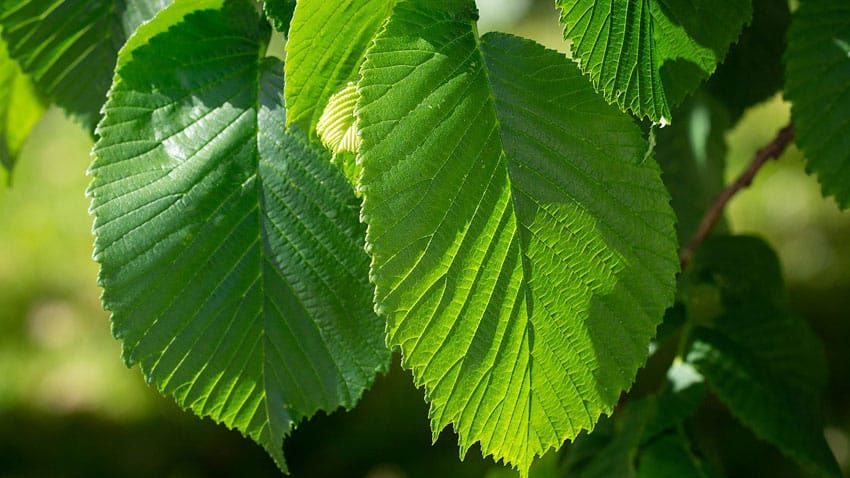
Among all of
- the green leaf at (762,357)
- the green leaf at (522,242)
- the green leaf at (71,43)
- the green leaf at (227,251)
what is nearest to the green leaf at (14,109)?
the green leaf at (71,43)

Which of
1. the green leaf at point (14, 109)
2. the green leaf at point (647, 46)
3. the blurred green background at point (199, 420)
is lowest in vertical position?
the blurred green background at point (199, 420)

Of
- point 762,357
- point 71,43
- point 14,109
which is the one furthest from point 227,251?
point 762,357

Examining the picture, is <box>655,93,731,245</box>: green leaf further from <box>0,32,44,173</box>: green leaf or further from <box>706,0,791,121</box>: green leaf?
<box>0,32,44,173</box>: green leaf

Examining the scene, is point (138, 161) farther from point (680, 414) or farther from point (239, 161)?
point (680, 414)

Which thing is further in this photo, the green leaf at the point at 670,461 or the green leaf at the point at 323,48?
the green leaf at the point at 670,461

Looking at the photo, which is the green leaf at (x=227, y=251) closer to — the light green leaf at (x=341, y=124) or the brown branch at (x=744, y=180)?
the light green leaf at (x=341, y=124)

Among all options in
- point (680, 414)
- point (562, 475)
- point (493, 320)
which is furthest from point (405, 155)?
point (562, 475)
